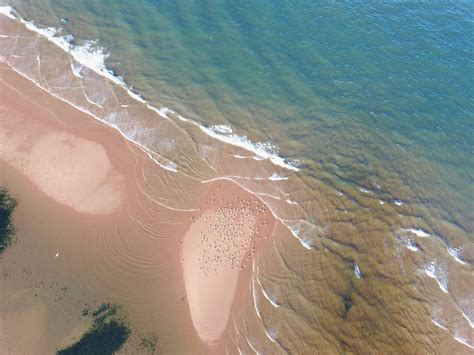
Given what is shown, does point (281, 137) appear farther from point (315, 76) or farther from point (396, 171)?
point (396, 171)

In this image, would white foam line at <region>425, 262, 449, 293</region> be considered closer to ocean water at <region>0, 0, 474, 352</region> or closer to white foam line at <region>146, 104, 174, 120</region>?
ocean water at <region>0, 0, 474, 352</region>

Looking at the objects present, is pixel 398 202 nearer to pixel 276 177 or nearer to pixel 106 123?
pixel 276 177

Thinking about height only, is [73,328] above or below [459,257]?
below

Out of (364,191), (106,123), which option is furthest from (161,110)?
(364,191)

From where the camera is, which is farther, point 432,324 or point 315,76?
point 315,76

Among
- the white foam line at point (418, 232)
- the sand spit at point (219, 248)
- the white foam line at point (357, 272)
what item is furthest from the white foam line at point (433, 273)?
the sand spit at point (219, 248)

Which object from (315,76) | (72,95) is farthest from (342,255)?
(72,95)

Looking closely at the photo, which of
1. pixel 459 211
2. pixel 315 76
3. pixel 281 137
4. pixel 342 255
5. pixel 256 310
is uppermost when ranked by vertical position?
pixel 315 76

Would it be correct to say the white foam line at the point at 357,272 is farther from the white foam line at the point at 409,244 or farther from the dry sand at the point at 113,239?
the dry sand at the point at 113,239

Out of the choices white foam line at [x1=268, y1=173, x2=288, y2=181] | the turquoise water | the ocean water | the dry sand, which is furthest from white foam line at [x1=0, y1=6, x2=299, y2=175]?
the dry sand
